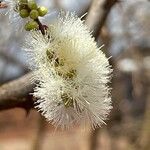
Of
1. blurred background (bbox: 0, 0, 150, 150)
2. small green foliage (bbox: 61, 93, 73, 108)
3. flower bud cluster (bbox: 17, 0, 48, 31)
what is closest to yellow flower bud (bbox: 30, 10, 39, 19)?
flower bud cluster (bbox: 17, 0, 48, 31)

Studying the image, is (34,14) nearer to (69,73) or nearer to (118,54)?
(69,73)

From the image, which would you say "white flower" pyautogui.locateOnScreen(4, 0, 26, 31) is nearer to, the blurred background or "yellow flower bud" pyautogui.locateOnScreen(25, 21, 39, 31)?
"yellow flower bud" pyautogui.locateOnScreen(25, 21, 39, 31)

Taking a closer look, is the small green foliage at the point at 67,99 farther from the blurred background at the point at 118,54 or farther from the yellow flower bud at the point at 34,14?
the blurred background at the point at 118,54

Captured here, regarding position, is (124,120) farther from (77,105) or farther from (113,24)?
(77,105)

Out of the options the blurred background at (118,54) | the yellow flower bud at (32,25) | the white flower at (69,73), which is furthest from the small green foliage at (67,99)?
the blurred background at (118,54)

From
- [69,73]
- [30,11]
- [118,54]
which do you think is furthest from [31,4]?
[118,54]

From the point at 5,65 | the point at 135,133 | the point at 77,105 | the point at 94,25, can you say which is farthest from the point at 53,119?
the point at 135,133
